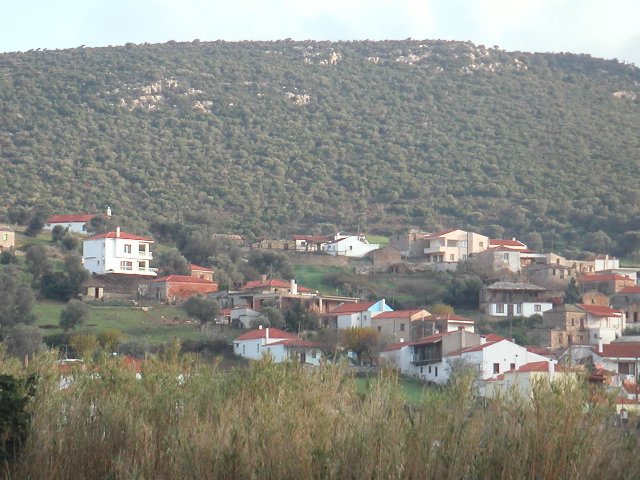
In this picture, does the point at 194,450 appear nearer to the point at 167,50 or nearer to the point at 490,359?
the point at 490,359

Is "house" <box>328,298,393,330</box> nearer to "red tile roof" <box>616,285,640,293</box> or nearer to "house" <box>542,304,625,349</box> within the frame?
"house" <box>542,304,625,349</box>

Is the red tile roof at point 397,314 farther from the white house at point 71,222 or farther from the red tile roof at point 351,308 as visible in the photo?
the white house at point 71,222

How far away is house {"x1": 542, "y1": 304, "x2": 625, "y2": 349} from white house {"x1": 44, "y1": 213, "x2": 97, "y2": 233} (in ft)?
103

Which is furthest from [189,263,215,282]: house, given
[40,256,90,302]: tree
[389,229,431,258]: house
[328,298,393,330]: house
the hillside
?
the hillside

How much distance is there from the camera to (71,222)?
94375 millimetres

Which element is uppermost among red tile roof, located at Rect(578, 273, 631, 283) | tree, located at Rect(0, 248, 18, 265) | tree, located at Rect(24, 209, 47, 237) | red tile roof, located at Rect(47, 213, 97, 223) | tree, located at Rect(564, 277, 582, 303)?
red tile roof, located at Rect(47, 213, 97, 223)

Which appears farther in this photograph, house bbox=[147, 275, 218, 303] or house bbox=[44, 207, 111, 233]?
house bbox=[44, 207, 111, 233]

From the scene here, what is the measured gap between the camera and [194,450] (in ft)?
71.8

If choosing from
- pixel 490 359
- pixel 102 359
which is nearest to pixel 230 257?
pixel 490 359

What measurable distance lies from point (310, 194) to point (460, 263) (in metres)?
28.4

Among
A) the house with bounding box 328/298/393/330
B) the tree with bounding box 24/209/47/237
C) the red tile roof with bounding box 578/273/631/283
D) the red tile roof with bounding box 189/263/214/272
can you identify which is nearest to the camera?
the house with bounding box 328/298/393/330

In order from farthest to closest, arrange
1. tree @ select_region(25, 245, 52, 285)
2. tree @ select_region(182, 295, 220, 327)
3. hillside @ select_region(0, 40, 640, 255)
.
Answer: hillside @ select_region(0, 40, 640, 255) → tree @ select_region(25, 245, 52, 285) → tree @ select_region(182, 295, 220, 327)

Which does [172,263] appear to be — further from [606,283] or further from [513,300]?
[606,283]

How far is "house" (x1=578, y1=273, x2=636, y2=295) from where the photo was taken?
3302 inches
